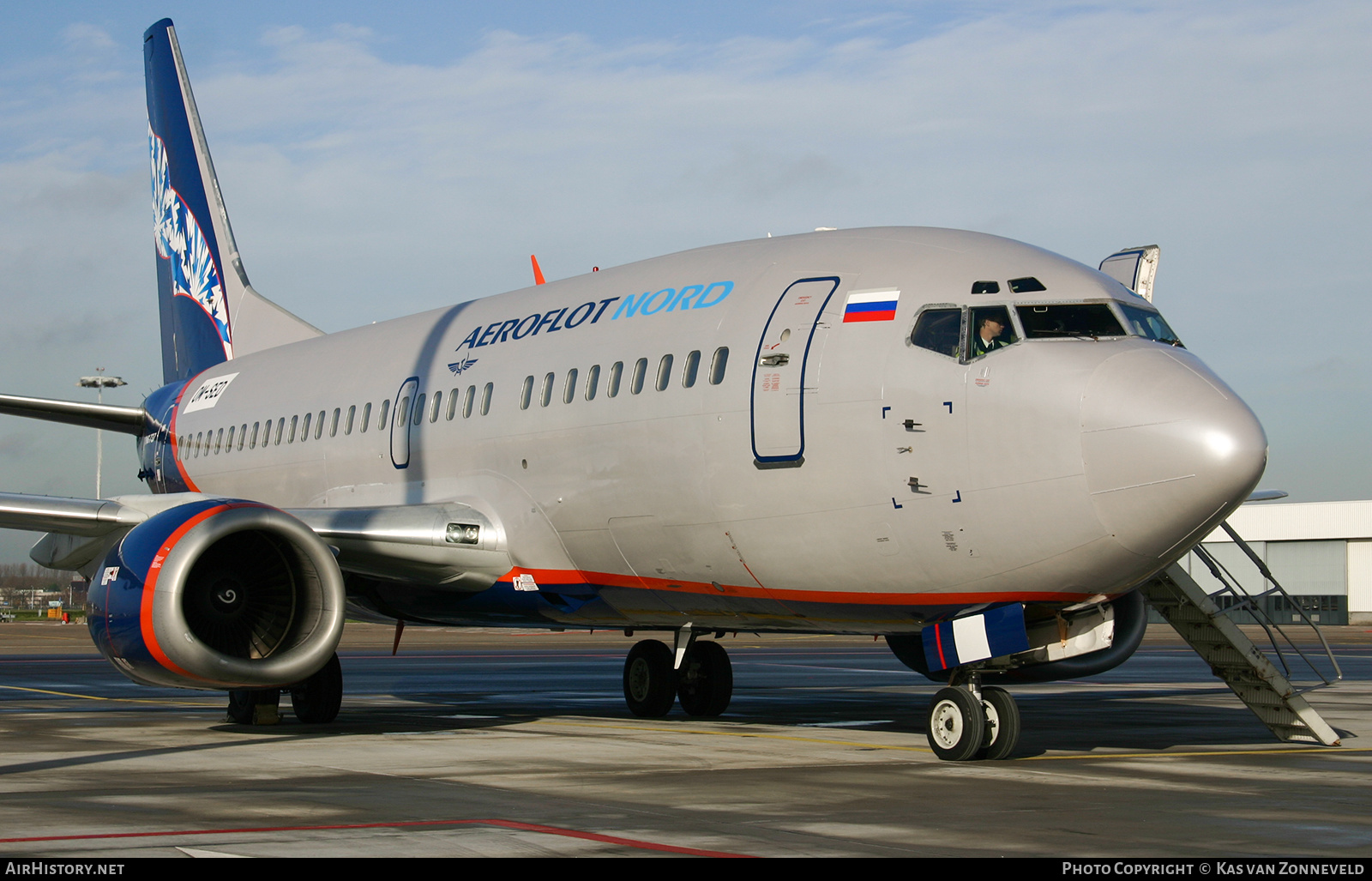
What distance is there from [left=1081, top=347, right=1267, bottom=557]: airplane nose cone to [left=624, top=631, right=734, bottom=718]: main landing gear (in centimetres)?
766

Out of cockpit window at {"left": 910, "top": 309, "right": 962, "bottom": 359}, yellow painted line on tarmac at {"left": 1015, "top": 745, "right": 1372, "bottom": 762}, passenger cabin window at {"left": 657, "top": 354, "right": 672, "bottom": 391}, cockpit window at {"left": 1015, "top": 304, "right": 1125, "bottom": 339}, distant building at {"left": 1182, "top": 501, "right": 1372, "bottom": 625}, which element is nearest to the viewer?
cockpit window at {"left": 1015, "top": 304, "right": 1125, "bottom": 339}

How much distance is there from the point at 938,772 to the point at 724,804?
2.41m

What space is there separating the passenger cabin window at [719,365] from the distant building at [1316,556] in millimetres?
59561

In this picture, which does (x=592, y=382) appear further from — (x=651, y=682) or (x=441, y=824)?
(x=441, y=824)

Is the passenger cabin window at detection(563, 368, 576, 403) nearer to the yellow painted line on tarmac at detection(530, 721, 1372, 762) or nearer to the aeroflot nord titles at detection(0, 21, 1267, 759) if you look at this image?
the aeroflot nord titles at detection(0, 21, 1267, 759)

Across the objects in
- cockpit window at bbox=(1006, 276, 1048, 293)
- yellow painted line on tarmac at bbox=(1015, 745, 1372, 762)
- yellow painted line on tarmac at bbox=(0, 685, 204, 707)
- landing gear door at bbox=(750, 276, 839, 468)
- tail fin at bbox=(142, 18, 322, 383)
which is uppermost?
tail fin at bbox=(142, 18, 322, 383)

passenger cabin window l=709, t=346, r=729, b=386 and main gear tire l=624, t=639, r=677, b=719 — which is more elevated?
passenger cabin window l=709, t=346, r=729, b=386

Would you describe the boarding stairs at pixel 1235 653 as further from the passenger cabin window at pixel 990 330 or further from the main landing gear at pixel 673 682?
the main landing gear at pixel 673 682

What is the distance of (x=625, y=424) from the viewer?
1354cm

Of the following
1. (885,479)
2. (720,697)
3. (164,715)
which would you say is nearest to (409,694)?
(164,715)

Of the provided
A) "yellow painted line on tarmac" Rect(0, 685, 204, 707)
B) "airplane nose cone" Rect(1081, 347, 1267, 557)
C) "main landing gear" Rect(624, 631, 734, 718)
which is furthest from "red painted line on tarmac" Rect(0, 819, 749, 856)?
"yellow painted line on tarmac" Rect(0, 685, 204, 707)

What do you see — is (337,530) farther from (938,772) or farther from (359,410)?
(938,772)

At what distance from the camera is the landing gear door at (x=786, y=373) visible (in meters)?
11.9

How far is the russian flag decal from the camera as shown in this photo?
38.7 ft
